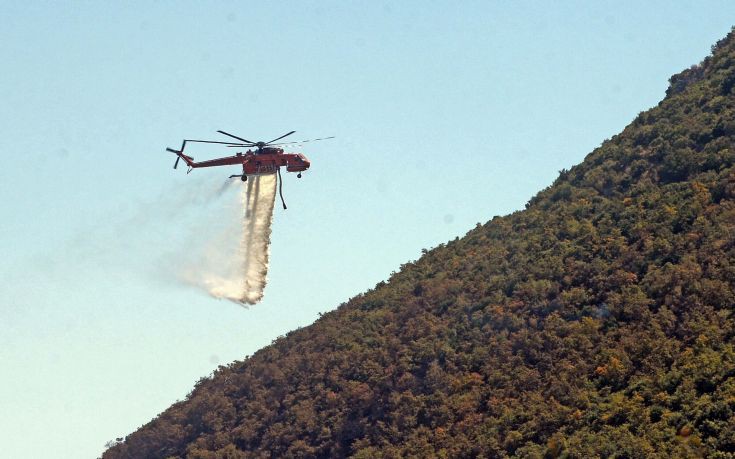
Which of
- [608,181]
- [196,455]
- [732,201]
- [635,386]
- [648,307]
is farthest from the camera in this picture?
[608,181]

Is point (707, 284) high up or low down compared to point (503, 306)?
down

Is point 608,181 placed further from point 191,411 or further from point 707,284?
point 191,411

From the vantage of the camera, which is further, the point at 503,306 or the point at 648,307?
the point at 503,306

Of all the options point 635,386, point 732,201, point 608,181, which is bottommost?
point 635,386

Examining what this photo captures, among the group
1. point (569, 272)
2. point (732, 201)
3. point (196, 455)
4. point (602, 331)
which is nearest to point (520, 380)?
point (602, 331)

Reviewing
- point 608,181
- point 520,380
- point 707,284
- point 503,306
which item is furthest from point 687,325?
point 608,181

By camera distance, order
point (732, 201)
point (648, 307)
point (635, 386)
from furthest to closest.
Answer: point (732, 201)
point (648, 307)
point (635, 386)
